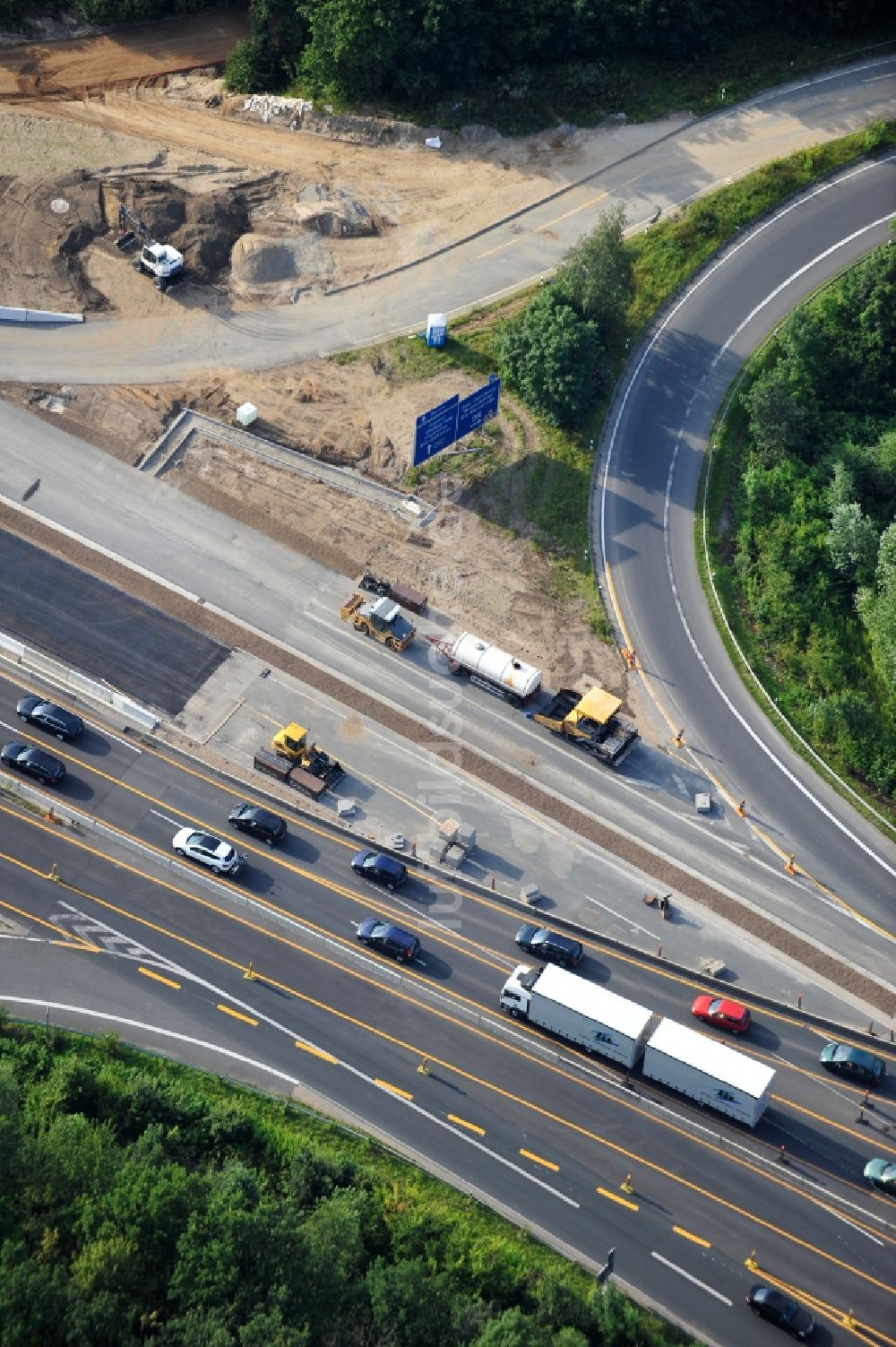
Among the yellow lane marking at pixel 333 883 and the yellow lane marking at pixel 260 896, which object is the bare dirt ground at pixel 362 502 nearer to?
the yellow lane marking at pixel 333 883

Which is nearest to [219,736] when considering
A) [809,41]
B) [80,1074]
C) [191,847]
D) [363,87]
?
[191,847]

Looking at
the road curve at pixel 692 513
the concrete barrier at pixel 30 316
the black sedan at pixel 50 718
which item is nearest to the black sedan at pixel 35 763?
the black sedan at pixel 50 718

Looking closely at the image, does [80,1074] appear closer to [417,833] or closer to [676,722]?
[417,833]

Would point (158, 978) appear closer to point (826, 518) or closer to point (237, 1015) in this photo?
point (237, 1015)

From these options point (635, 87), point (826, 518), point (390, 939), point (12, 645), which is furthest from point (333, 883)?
point (635, 87)

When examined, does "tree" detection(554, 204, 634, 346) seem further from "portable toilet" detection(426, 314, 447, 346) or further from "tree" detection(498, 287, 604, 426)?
"portable toilet" detection(426, 314, 447, 346)
